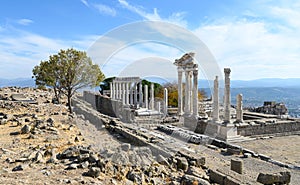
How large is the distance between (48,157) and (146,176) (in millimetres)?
3560

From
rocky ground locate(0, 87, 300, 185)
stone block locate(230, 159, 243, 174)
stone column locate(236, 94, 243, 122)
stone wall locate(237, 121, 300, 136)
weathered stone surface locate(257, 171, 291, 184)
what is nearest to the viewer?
rocky ground locate(0, 87, 300, 185)

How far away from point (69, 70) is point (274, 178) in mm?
18074

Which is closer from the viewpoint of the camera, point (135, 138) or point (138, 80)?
point (135, 138)

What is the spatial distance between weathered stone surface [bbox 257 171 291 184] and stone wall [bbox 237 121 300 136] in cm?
1019

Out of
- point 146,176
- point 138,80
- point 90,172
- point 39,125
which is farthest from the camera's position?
point 138,80

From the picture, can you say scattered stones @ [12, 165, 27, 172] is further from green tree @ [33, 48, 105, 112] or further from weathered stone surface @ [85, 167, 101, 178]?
green tree @ [33, 48, 105, 112]

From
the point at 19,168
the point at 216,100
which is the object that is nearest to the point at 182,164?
the point at 19,168

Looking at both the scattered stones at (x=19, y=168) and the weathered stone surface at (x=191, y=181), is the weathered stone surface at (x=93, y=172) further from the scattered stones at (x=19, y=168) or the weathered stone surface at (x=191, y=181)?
the weathered stone surface at (x=191, y=181)

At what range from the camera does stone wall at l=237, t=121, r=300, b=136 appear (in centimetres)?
1984

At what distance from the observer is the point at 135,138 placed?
50.6 ft

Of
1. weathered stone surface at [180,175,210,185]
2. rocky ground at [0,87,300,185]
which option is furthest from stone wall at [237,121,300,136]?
weathered stone surface at [180,175,210,185]

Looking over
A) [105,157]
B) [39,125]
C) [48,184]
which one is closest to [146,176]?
[105,157]

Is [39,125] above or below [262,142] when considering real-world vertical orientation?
above

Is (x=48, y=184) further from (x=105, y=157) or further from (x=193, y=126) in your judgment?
(x=193, y=126)
